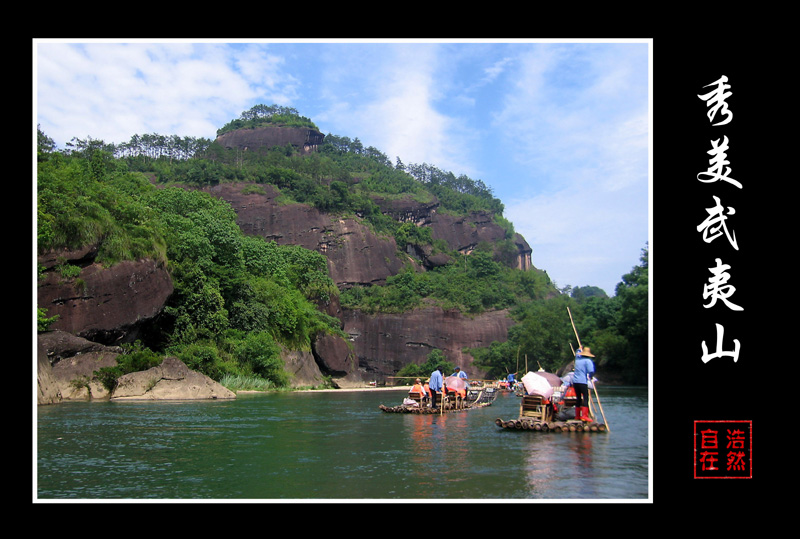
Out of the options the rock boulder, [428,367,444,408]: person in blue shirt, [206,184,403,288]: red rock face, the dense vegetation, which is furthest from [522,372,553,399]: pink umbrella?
[206,184,403,288]: red rock face

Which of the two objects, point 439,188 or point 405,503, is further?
point 439,188

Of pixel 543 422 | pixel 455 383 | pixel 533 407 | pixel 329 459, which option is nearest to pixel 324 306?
pixel 455 383

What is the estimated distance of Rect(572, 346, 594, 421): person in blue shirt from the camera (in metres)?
11.0

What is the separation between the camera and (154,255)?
24.4m

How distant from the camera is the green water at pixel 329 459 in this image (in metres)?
7.09

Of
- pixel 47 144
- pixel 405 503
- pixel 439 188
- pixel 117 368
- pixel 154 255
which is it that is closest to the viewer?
pixel 405 503

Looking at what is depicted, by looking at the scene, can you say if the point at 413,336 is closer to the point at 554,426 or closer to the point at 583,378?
the point at 554,426

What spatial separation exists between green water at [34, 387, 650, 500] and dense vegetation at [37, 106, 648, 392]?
5290 millimetres

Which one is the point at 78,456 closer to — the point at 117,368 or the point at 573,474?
the point at 573,474

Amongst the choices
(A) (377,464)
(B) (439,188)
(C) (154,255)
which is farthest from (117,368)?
(B) (439,188)

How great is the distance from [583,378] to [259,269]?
91.3 ft

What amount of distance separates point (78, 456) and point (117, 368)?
38.0ft

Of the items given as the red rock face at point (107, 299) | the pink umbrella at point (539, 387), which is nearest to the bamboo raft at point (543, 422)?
the pink umbrella at point (539, 387)
